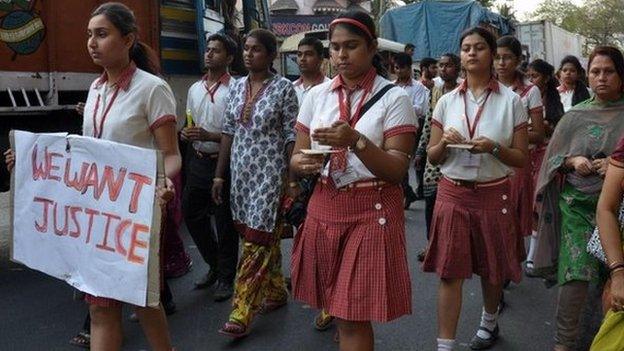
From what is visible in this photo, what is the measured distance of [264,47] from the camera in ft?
14.3

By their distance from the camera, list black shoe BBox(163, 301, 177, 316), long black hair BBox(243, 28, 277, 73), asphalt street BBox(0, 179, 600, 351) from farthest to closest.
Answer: black shoe BBox(163, 301, 177, 316)
long black hair BBox(243, 28, 277, 73)
asphalt street BBox(0, 179, 600, 351)

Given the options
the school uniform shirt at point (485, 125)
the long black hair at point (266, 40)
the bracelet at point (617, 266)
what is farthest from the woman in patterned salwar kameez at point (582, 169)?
the long black hair at point (266, 40)

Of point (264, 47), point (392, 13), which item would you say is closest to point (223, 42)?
point (264, 47)

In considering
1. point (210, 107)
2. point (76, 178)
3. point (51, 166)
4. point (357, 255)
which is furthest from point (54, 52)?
point (357, 255)

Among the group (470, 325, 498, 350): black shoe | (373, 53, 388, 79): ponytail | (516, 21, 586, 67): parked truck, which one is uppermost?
(516, 21, 586, 67): parked truck

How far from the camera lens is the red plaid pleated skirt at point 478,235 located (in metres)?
3.80

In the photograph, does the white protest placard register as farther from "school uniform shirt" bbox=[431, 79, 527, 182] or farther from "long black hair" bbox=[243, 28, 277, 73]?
"school uniform shirt" bbox=[431, 79, 527, 182]

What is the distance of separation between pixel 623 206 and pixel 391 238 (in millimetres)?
894

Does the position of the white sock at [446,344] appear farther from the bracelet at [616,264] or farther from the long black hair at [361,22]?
the long black hair at [361,22]

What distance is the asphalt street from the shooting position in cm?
426

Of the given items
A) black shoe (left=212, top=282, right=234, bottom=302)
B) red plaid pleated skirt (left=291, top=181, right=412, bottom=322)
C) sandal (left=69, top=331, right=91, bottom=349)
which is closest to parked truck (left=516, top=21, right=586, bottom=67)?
black shoe (left=212, top=282, right=234, bottom=302)

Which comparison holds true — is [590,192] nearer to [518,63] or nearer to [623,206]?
[623,206]

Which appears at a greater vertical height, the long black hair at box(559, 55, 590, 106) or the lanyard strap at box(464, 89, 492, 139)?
the long black hair at box(559, 55, 590, 106)

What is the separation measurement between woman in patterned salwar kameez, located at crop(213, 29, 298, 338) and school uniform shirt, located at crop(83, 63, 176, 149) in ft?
3.73
